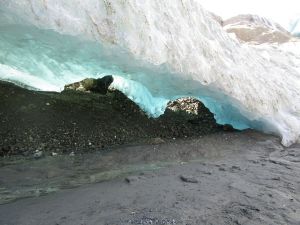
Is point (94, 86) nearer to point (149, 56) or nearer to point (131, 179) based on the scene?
point (149, 56)

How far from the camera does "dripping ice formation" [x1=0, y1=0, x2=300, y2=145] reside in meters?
4.38

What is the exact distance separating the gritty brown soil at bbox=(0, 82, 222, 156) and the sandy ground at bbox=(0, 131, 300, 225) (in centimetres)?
47

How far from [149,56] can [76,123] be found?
1.91 meters

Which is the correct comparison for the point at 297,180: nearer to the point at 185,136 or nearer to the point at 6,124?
the point at 185,136

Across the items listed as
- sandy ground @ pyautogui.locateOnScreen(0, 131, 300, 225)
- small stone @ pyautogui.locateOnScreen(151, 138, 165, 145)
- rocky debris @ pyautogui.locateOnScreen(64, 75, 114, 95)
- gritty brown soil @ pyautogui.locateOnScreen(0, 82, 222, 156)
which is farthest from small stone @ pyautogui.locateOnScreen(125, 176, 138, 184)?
rocky debris @ pyautogui.locateOnScreen(64, 75, 114, 95)

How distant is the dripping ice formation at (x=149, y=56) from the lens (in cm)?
438

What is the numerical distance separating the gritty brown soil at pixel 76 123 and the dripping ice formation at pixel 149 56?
314 mm

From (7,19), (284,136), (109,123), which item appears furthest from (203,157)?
(7,19)

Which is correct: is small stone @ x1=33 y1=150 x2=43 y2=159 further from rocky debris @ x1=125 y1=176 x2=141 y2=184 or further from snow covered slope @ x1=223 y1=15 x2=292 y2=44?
snow covered slope @ x1=223 y1=15 x2=292 y2=44

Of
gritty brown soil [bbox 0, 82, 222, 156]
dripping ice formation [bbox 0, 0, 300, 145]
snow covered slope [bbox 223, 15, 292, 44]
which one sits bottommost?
gritty brown soil [bbox 0, 82, 222, 156]

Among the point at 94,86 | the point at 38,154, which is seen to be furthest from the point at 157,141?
the point at 94,86

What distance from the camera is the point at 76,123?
6.26 metres

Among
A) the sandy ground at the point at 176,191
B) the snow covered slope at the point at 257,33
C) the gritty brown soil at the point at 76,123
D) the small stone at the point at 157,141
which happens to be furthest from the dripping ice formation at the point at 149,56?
the snow covered slope at the point at 257,33

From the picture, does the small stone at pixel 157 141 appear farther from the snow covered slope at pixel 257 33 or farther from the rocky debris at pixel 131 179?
the snow covered slope at pixel 257 33
